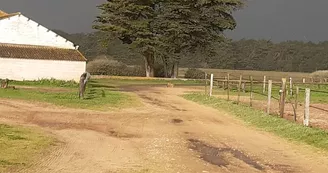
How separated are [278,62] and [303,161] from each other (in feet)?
414

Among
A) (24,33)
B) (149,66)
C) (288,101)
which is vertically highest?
(24,33)

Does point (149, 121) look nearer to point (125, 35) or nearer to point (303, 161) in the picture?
point (303, 161)

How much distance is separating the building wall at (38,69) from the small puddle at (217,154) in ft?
90.3

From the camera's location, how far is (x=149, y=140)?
42.0 feet

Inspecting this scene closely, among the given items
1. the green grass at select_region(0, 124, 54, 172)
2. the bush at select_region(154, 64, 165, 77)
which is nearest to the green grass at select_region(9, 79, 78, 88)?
the green grass at select_region(0, 124, 54, 172)

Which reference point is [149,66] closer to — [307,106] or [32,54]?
[32,54]

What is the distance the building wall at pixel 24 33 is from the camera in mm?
38878

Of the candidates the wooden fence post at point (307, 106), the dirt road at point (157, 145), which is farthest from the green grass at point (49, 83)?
the wooden fence post at point (307, 106)

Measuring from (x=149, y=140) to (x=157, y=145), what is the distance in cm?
84

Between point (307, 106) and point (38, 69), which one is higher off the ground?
point (38, 69)

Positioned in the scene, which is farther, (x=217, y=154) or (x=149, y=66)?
(x=149, y=66)

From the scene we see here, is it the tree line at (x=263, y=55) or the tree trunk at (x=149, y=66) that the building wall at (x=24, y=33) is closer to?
the tree trunk at (x=149, y=66)

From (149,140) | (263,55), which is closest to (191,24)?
(149,140)

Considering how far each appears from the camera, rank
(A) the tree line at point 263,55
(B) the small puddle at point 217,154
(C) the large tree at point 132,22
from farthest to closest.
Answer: (A) the tree line at point 263,55 → (C) the large tree at point 132,22 → (B) the small puddle at point 217,154
